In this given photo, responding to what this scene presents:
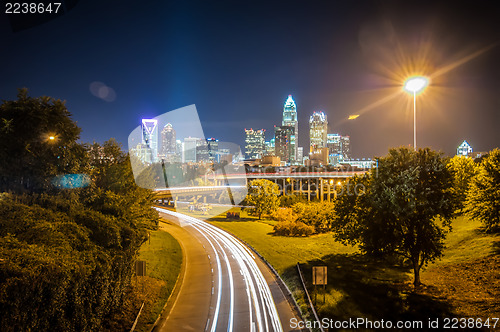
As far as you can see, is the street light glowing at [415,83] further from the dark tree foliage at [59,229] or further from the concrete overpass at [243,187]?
the concrete overpass at [243,187]

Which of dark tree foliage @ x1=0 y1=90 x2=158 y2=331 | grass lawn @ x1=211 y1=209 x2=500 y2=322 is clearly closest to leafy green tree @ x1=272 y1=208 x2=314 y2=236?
grass lawn @ x1=211 y1=209 x2=500 y2=322

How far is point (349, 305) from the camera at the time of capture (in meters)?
17.8

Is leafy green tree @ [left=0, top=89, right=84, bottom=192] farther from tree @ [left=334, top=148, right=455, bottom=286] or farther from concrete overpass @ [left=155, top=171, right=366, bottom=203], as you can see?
concrete overpass @ [left=155, top=171, right=366, bottom=203]

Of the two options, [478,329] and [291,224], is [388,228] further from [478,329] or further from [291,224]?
[291,224]

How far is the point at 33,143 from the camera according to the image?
54.2 feet

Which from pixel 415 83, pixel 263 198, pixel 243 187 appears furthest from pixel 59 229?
pixel 243 187

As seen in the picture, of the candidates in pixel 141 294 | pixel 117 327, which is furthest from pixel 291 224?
pixel 117 327

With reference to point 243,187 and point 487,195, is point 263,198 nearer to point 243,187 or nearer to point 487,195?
point 243,187

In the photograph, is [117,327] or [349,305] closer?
[117,327]

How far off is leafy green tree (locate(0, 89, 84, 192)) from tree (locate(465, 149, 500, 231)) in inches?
1218

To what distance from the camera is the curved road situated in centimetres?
1570

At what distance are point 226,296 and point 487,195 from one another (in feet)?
75.0

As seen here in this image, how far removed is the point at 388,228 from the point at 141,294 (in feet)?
56.6

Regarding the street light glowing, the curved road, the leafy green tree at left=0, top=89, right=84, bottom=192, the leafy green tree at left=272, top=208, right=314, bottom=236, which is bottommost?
the curved road
